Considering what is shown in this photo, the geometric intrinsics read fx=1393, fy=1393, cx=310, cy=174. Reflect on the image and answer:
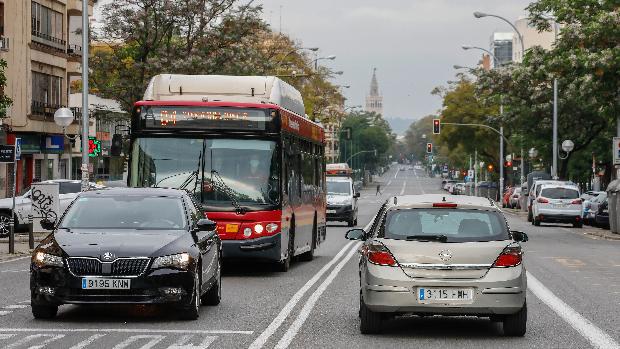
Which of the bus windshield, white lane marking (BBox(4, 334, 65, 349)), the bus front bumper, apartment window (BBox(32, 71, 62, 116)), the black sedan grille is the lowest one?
white lane marking (BBox(4, 334, 65, 349))

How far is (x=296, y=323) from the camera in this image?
575 inches

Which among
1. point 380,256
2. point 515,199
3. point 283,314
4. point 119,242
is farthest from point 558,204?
point 380,256

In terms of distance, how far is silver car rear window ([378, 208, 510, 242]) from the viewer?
43.7 ft

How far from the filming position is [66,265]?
1412 cm

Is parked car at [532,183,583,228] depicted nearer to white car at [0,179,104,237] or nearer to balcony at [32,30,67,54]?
white car at [0,179,104,237]

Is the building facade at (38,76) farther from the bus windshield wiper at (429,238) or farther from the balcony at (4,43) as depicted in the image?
the bus windshield wiper at (429,238)

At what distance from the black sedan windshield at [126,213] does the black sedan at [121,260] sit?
0.01 metres

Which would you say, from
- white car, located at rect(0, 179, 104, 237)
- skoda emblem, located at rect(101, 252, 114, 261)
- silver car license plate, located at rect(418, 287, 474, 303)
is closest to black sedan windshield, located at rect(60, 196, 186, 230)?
skoda emblem, located at rect(101, 252, 114, 261)

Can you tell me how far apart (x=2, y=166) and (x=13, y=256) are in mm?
27021

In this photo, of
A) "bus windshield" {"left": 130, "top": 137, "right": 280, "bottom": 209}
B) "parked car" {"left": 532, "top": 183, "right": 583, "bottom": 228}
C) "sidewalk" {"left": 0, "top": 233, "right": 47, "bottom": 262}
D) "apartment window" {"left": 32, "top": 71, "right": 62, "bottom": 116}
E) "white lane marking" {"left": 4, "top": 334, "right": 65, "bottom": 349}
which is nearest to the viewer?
"white lane marking" {"left": 4, "top": 334, "right": 65, "bottom": 349}

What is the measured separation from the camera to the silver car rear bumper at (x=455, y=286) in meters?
13.0

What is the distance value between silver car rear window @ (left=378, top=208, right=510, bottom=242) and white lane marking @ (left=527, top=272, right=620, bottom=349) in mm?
1326

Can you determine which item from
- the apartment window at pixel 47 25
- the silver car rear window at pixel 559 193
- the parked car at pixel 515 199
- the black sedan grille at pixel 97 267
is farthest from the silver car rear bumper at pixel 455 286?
the parked car at pixel 515 199

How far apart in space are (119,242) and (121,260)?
0.35 meters
